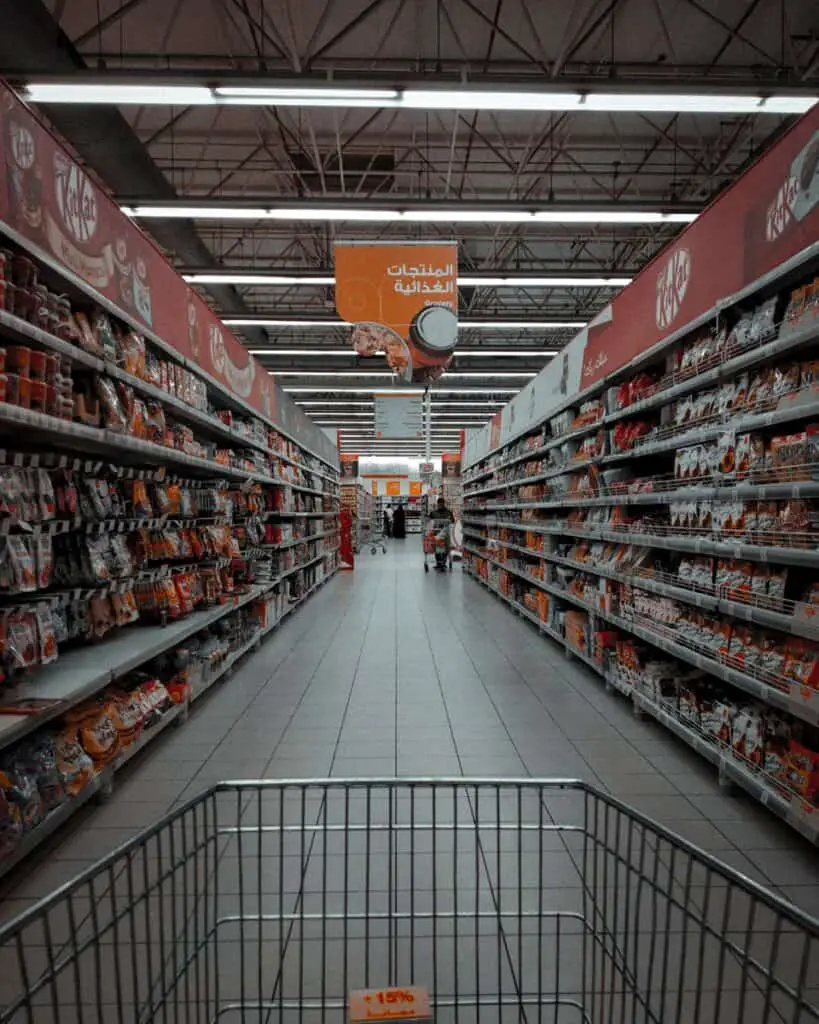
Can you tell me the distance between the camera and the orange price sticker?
153 cm

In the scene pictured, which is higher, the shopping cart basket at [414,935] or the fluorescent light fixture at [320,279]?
the fluorescent light fixture at [320,279]

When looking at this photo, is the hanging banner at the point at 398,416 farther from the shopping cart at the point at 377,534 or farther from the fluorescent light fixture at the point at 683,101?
the fluorescent light fixture at the point at 683,101

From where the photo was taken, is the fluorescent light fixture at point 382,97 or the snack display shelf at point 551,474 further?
the snack display shelf at point 551,474

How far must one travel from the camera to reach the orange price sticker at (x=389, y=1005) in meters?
1.53

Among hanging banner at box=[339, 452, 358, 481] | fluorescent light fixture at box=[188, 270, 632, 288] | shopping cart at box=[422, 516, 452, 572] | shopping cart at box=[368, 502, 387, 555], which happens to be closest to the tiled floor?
fluorescent light fixture at box=[188, 270, 632, 288]

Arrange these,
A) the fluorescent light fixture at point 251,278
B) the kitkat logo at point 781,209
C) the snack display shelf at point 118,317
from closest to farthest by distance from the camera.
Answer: the snack display shelf at point 118,317, the kitkat logo at point 781,209, the fluorescent light fixture at point 251,278

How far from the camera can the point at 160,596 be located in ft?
13.9

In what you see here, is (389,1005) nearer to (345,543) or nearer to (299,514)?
(299,514)

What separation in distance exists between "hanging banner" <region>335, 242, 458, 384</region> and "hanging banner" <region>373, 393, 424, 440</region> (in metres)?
7.40

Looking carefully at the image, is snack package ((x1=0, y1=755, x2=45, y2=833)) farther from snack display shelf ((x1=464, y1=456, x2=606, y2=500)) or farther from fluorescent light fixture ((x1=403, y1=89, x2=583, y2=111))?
fluorescent light fixture ((x1=403, y1=89, x2=583, y2=111))

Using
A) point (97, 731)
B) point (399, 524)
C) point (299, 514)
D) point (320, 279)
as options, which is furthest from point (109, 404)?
point (399, 524)

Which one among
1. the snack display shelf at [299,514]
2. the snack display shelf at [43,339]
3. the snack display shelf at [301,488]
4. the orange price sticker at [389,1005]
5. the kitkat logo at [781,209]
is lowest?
the orange price sticker at [389,1005]

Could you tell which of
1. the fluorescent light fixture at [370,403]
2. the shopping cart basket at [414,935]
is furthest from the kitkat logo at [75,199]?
the fluorescent light fixture at [370,403]

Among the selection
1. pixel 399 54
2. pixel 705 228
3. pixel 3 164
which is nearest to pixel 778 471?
pixel 705 228
